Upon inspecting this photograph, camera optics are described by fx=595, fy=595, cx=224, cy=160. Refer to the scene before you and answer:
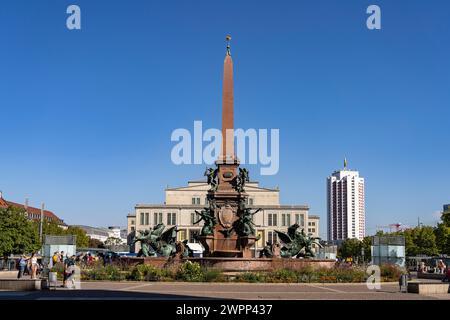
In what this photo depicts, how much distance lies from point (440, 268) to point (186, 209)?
98.9 metres

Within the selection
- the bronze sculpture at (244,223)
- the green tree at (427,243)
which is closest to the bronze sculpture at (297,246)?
the bronze sculpture at (244,223)

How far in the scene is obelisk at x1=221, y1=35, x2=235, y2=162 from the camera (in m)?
36.8

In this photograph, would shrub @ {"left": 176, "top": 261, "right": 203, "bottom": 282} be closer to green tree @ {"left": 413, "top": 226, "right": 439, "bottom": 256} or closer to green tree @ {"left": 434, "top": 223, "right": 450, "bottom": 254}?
green tree @ {"left": 434, "top": 223, "right": 450, "bottom": 254}

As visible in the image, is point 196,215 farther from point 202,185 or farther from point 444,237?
point 444,237

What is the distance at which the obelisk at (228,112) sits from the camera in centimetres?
3675

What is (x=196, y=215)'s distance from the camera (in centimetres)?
13775

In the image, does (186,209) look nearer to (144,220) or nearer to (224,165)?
(144,220)

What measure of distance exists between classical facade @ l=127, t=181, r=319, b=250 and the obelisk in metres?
96.5

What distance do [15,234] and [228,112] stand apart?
3596 centimetres

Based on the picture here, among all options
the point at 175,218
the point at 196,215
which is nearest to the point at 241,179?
the point at 175,218

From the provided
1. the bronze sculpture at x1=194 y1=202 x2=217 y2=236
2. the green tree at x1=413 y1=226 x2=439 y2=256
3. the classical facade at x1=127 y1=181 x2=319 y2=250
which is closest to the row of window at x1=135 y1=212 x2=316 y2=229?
the classical facade at x1=127 y1=181 x2=319 y2=250

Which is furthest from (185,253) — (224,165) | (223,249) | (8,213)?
(8,213)
